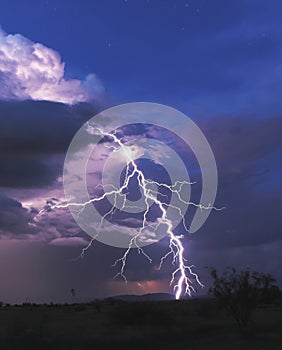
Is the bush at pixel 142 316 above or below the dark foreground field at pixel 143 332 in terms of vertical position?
above

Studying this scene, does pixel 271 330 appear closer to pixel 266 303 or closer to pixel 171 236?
pixel 171 236

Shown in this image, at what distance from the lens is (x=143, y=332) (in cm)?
3488

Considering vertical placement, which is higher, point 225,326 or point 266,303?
point 266,303

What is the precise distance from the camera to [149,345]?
29.2 m

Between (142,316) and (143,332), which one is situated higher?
(142,316)

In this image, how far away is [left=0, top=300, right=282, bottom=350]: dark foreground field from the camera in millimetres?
24578

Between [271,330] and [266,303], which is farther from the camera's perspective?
[266,303]

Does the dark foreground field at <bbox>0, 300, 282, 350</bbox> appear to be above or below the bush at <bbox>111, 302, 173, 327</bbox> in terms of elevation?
below

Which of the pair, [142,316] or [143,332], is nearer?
[143,332]

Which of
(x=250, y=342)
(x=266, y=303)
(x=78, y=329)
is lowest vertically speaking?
(x=250, y=342)

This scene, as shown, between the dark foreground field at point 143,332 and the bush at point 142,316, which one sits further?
the bush at point 142,316

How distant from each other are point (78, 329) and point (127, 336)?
4252mm

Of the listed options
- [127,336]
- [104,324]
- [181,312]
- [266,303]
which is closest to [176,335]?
[127,336]

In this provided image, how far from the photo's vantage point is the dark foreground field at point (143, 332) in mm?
24578
